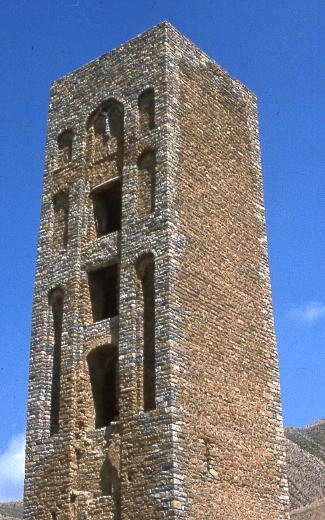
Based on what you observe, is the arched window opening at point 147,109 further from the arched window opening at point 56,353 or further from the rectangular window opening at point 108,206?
the arched window opening at point 56,353

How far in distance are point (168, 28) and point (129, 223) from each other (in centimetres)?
472

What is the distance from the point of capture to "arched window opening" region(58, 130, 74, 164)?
60.2ft

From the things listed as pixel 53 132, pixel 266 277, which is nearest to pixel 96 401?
pixel 266 277

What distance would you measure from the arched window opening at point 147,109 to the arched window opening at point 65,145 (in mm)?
2094

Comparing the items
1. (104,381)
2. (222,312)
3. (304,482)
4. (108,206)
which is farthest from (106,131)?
(304,482)

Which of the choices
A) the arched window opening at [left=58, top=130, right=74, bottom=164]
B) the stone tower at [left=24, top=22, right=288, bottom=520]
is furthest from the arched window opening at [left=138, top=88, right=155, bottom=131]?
the arched window opening at [left=58, top=130, right=74, bottom=164]

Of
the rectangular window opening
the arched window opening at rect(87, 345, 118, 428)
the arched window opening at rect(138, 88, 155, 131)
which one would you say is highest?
the arched window opening at rect(138, 88, 155, 131)

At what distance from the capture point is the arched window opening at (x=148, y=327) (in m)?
14.1

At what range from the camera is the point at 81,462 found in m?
14.6

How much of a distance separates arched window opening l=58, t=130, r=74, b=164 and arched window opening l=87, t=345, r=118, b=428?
4.97 m

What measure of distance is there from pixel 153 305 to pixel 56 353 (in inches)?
103

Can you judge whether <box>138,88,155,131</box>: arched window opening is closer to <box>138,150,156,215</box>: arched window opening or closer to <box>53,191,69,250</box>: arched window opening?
<box>138,150,156,215</box>: arched window opening

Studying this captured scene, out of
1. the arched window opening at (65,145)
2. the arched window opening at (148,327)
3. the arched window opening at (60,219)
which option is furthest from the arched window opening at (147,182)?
the arched window opening at (65,145)

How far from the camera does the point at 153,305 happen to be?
14812mm
